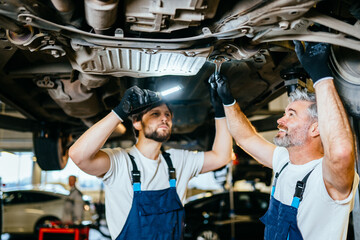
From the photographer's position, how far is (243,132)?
1.96 metres

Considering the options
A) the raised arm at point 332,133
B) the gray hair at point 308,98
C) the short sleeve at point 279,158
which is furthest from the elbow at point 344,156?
the short sleeve at point 279,158

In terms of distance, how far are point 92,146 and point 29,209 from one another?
19.1ft

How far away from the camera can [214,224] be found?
5.36 metres

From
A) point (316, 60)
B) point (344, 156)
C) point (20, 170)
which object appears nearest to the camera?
point (344, 156)

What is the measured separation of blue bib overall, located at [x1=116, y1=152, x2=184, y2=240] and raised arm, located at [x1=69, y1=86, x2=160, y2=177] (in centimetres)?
20

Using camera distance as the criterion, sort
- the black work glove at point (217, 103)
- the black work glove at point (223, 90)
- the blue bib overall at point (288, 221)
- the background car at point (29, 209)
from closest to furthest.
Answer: the blue bib overall at point (288, 221), the black work glove at point (223, 90), the black work glove at point (217, 103), the background car at point (29, 209)

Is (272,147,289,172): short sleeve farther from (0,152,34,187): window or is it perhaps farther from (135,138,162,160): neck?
(0,152,34,187): window

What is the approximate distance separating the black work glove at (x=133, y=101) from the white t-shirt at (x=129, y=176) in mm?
289

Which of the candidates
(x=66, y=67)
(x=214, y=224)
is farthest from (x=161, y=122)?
(x=214, y=224)

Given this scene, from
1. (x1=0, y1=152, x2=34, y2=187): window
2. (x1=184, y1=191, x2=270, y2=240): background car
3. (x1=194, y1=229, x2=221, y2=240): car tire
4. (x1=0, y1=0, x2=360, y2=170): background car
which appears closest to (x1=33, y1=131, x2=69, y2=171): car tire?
(x1=0, y1=0, x2=360, y2=170): background car

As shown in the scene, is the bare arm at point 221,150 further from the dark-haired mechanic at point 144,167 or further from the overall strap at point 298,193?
the overall strap at point 298,193

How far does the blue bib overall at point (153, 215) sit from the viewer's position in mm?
1720

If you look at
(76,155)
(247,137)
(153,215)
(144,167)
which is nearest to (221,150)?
(247,137)

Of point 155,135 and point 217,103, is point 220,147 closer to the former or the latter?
point 217,103
